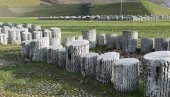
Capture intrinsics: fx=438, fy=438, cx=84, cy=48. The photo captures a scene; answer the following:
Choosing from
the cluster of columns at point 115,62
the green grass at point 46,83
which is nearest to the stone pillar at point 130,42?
the cluster of columns at point 115,62

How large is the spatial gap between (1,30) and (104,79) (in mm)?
20280

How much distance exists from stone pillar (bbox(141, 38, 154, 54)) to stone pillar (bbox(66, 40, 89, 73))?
552cm

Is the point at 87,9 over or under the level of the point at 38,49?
over

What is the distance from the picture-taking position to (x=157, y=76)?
17344 millimetres

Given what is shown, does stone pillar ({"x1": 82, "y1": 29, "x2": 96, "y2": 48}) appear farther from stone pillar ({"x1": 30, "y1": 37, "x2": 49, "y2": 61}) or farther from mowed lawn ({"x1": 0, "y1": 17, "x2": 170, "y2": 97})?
mowed lawn ({"x1": 0, "y1": 17, "x2": 170, "y2": 97})

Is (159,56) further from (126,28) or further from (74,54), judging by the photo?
(126,28)

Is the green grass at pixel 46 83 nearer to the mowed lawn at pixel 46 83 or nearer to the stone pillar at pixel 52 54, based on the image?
the mowed lawn at pixel 46 83

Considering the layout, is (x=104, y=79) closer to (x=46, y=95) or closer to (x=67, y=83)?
(x=67, y=83)

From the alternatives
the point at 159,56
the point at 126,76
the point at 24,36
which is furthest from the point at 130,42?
→ the point at 24,36

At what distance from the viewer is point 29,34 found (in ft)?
117

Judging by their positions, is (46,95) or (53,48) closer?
(46,95)

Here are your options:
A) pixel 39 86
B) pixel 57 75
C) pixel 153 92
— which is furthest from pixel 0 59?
pixel 153 92

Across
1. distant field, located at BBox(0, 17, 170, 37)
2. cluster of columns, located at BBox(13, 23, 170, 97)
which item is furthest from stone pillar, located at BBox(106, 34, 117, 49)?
distant field, located at BBox(0, 17, 170, 37)

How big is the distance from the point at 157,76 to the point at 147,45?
10387mm
